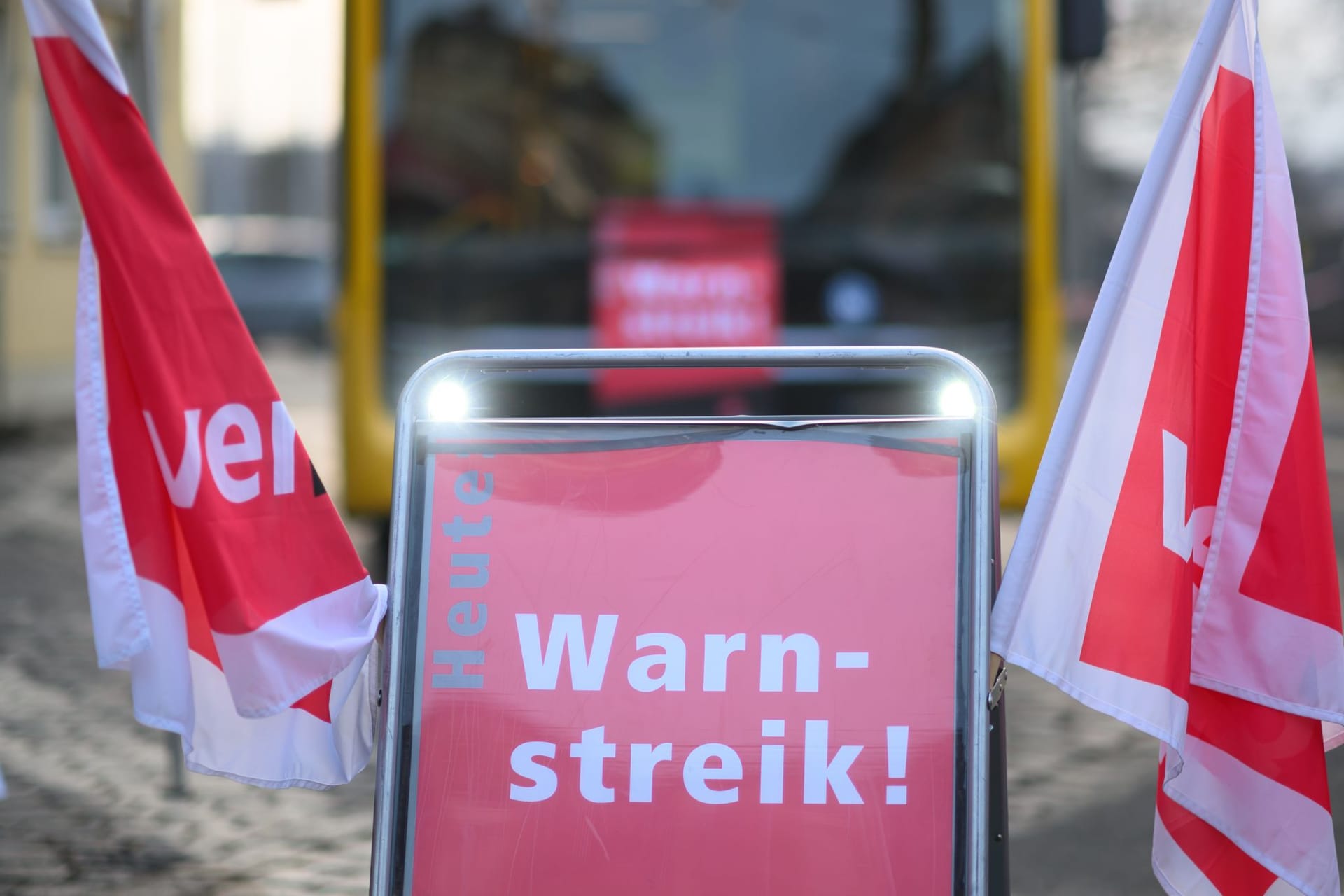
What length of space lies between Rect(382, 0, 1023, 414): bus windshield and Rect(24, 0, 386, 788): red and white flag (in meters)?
4.02

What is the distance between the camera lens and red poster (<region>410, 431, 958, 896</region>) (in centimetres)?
296

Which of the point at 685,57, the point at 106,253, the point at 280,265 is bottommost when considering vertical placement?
the point at 280,265

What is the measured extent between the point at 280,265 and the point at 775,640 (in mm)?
30052

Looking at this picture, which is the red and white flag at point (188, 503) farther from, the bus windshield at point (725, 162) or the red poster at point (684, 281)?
the bus windshield at point (725, 162)

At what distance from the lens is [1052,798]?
4.96 meters

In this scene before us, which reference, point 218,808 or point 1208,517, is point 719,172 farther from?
point 1208,517

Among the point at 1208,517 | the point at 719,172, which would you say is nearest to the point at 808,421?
the point at 1208,517

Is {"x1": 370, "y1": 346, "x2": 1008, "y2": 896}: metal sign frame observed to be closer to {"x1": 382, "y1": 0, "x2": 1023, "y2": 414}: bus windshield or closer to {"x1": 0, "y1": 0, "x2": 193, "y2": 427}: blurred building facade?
{"x1": 382, "y1": 0, "x2": 1023, "y2": 414}: bus windshield

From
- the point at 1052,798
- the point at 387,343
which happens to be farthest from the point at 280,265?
the point at 1052,798

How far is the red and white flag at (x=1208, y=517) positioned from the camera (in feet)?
9.75

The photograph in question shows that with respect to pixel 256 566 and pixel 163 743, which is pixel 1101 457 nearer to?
pixel 256 566

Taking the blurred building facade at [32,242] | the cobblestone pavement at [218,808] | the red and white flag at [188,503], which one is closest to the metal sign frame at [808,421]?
the red and white flag at [188,503]

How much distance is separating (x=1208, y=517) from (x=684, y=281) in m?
4.22

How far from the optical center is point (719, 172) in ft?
24.2
